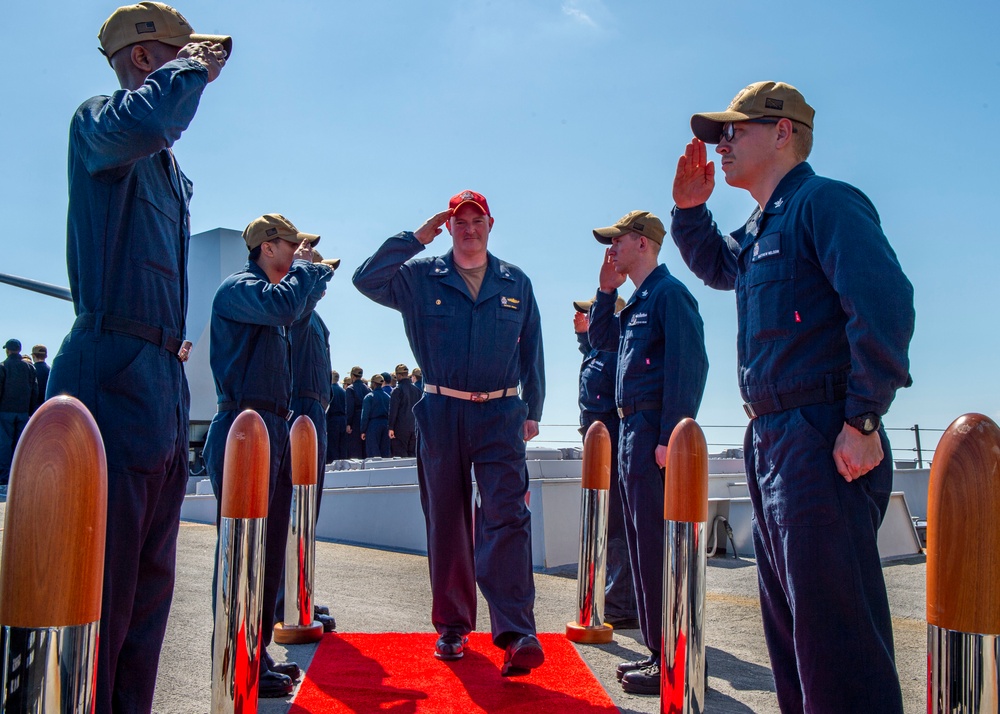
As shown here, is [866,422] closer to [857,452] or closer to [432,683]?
[857,452]

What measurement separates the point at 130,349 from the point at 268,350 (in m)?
1.81

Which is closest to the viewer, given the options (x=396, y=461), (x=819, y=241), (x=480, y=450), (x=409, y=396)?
(x=819, y=241)

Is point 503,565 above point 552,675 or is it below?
above

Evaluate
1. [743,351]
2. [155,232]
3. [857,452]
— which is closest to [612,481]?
[743,351]

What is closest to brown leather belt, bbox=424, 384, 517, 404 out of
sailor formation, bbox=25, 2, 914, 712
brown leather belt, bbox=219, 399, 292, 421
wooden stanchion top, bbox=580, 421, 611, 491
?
wooden stanchion top, bbox=580, 421, 611, 491

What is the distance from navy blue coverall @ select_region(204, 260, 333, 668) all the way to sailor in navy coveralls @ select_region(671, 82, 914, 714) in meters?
2.10

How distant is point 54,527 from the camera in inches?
57.1

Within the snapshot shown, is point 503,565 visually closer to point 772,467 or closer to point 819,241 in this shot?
point 772,467

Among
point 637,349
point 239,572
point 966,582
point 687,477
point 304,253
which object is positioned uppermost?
Result: point 304,253

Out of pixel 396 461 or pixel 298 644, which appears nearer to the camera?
pixel 298 644

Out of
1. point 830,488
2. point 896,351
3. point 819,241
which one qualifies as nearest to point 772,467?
point 830,488

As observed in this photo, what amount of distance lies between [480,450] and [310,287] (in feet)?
3.99

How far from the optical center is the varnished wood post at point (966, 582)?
1571 mm

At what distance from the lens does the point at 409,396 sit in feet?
49.2
